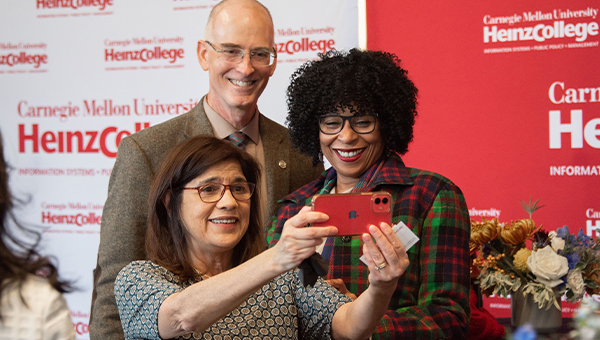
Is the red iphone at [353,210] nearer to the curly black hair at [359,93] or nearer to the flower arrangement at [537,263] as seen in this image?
the curly black hair at [359,93]

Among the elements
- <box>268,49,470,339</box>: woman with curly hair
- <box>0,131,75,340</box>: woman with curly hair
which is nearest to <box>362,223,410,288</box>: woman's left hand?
<box>268,49,470,339</box>: woman with curly hair

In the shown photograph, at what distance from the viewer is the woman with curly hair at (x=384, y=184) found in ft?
6.39

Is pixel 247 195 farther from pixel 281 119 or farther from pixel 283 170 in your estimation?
pixel 281 119

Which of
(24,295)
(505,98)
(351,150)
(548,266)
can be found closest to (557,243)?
(548,266)

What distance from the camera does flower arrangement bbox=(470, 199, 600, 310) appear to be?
246cm

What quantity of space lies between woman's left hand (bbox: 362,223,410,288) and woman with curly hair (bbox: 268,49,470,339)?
0.33 metres

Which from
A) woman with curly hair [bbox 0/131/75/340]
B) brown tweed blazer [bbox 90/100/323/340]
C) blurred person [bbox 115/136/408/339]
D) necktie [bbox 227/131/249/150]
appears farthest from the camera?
necktie [bbox 227/131/249/150]

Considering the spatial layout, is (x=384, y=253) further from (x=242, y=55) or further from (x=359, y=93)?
(x=242, y=55)

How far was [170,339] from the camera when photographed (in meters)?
1.63

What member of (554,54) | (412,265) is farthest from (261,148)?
(554,54)

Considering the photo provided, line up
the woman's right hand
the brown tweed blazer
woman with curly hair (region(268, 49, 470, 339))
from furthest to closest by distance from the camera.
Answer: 1. the brown tweed blazer
2. woman with curly hair (region(268, 49, 470, 339))
3. the woman's right hand

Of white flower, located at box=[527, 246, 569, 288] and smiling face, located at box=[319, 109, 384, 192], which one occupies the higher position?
smiling face, located at box=[319, 109, 384, 192]

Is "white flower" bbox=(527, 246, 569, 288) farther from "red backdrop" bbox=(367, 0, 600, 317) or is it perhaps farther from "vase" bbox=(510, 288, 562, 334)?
"red backdrop" bbox=(367, 0, 600, 317)

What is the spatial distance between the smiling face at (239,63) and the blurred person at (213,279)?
584 millimetres
